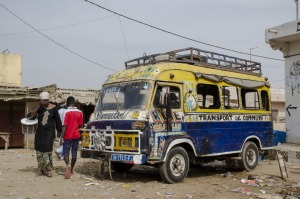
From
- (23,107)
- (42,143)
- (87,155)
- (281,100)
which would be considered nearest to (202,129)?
(87,155)

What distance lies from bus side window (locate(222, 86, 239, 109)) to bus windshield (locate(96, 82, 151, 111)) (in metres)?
2.58

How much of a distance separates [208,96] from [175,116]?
58.0 inches

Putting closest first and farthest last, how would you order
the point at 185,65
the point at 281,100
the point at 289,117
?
the point at 185,65, the point at 289,117, the point at 281,100

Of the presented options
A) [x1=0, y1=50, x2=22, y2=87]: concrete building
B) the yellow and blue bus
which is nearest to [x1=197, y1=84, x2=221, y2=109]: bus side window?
the yellow and blue bus

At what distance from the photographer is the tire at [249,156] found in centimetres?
1004

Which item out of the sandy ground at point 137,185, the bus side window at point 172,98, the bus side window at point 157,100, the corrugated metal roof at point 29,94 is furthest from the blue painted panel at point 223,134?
the corrugated metal roof at point 29,94

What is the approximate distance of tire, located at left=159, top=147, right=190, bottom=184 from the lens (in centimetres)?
775

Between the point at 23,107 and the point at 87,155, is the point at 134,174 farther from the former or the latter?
the point at 23,107

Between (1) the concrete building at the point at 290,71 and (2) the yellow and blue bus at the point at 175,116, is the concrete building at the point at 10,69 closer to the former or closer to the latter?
(2) the yellow and blue bus at the point at 175,116

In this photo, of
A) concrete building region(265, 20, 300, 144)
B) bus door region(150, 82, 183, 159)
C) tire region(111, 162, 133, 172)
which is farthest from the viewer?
concrete building region(265, 20, 300, 144)

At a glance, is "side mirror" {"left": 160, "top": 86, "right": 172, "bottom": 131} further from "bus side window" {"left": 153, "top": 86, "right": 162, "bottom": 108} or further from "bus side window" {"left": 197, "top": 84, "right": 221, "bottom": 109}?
"bus side window" {"left": 197, "top": 84, "right": 221, "bottom": 109}

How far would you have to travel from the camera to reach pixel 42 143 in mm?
8078

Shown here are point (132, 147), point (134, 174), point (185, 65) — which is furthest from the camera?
point (134, 174)

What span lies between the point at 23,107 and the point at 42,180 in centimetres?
Answer: 1116
